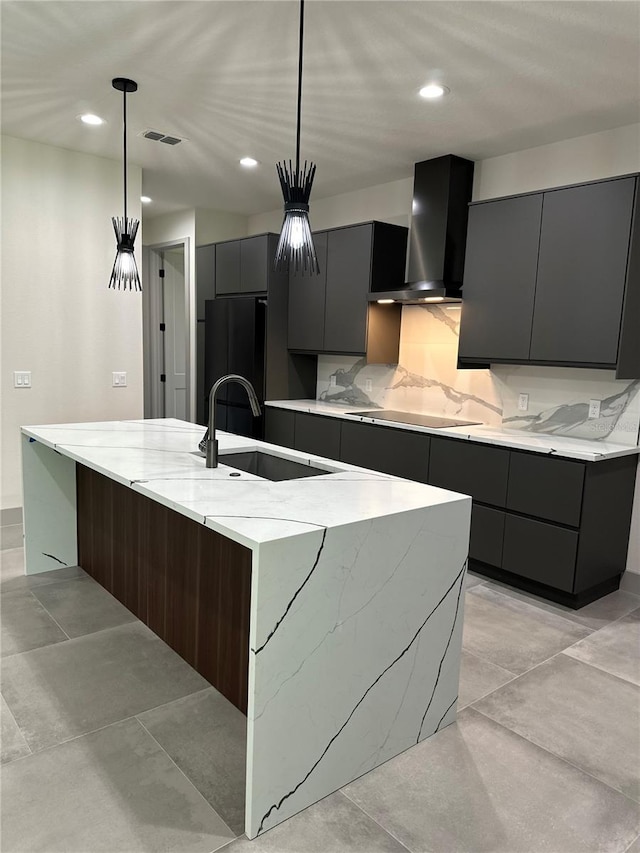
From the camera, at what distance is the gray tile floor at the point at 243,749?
1711mm

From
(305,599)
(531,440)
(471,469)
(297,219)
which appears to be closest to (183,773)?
(305,599)

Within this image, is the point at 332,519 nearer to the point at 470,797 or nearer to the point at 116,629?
the point at 470,797

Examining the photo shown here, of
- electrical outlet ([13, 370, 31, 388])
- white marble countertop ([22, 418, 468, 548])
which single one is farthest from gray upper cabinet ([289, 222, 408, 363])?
electrical outlet ([13, 370, 31, 388])

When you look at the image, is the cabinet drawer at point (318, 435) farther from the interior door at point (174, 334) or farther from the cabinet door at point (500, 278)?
the interior door at point (174, 334)

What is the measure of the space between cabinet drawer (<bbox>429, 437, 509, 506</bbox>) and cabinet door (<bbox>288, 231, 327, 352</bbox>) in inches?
64.8

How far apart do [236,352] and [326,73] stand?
2.71 meters

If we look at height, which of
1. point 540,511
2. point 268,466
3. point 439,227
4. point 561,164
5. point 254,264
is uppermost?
point 561,164

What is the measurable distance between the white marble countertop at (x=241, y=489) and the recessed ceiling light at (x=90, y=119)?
6.48ft

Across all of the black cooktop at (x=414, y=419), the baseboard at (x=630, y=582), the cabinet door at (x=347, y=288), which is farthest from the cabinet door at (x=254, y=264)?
the baseboard at (x=630, y=582)

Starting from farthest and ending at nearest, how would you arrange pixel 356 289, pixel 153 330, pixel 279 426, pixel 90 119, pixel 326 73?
pixel 153 330 < pixel 279 426 < pixel 356 289 < pixel 90 119 < pixel 326 73

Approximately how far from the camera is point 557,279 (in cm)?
343

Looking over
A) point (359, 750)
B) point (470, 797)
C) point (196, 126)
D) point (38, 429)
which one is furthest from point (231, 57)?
point (470, 797)

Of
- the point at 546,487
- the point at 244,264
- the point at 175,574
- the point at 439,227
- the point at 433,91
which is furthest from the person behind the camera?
the point at 244,264

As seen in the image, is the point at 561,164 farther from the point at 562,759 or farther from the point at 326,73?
the point at 562,759
